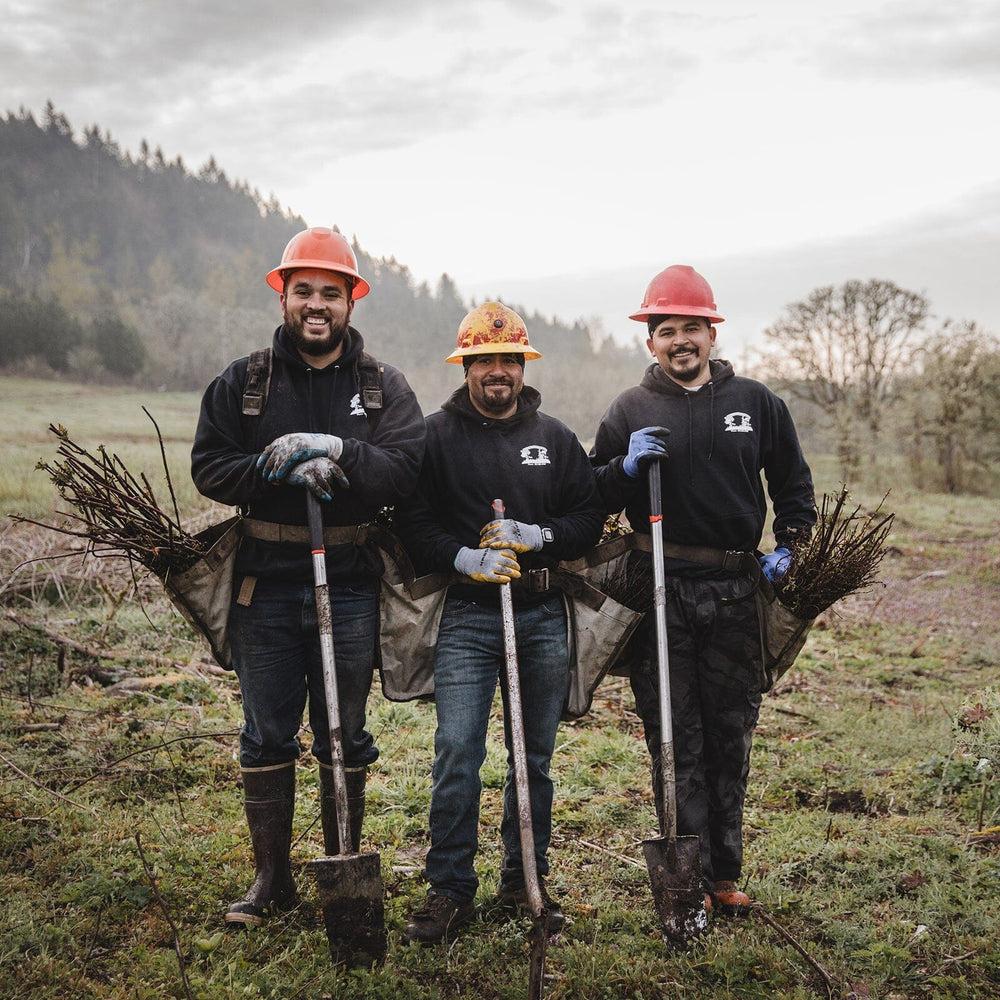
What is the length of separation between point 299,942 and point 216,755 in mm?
2111

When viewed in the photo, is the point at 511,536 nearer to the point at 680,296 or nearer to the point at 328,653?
the point at 328,653

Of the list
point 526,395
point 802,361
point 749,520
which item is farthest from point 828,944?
point 802,361

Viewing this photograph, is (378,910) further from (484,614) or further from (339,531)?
(339,531)

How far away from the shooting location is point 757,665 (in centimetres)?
348

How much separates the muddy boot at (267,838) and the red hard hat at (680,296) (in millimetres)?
2378

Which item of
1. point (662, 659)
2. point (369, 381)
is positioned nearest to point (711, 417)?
point (662, 659)

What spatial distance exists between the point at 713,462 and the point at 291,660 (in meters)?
1.85

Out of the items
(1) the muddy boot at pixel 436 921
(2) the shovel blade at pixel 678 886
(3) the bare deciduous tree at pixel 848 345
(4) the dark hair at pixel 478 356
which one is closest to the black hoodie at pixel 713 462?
(4) the dark hair at pixel 478 356

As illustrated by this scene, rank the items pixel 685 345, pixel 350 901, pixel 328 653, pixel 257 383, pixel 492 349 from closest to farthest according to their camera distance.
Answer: pixel 350 901, pixel 328 653, pixel 257 383, pixel 492 349, pixel 685 345

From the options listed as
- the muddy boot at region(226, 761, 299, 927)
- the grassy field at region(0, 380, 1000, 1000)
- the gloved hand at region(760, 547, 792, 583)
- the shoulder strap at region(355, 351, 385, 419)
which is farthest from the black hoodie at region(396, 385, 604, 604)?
the grassy field at region(0, 380, 1000, 1000)

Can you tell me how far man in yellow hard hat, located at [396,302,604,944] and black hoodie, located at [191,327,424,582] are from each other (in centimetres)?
21

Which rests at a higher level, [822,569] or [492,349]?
[492,349]

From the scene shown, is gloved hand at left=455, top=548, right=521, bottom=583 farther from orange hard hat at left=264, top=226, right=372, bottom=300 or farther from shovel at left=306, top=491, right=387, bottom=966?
orange hard hat at left=264, top=226, right=372, bottom=300

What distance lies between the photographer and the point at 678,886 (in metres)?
3.13
